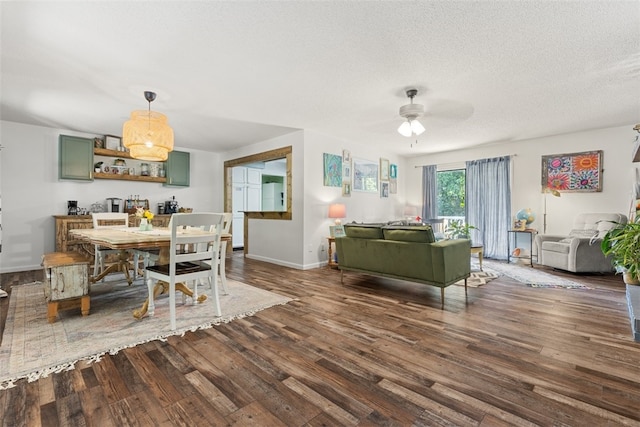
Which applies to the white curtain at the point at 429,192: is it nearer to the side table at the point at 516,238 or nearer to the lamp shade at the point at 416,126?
the side table at the point at 516,238

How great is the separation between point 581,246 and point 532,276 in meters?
0.86

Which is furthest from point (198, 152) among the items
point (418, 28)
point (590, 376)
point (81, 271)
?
point (590, 376)

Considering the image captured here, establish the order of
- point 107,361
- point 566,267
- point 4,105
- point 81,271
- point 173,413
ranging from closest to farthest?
1. point 173,413
2. point 107,361
3. point 81,271
4. point 4,105
5. point 566,267

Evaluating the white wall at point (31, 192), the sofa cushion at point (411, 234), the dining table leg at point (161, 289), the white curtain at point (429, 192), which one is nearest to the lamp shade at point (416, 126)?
the sofa cushion at point (411, 234)

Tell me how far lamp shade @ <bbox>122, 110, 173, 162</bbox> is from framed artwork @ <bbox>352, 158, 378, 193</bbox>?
11.9 ft

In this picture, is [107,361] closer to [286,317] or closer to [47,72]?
[286,317]

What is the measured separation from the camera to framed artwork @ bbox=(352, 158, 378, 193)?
610 cm

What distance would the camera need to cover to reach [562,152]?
5.36m

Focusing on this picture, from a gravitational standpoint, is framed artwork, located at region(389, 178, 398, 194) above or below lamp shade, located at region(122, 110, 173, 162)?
below

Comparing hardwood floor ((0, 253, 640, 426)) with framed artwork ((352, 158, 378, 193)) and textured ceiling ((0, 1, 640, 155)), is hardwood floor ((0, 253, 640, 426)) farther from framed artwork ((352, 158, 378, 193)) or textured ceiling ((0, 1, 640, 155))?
framed artwork ((352, 158, 378, 193))

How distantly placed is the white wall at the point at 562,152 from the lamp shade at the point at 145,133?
5.84m

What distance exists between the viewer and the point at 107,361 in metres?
1.94

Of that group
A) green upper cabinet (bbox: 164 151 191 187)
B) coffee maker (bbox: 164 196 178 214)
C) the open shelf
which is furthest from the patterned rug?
the open shelf

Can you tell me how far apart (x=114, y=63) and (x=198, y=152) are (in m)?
4.14
